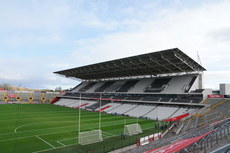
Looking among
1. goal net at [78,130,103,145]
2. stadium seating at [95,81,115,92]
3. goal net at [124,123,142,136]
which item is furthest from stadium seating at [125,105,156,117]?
stadium seating at [95,81,115,92]

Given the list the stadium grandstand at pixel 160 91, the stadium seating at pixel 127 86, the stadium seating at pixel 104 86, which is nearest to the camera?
the stadium grandstand at pixel 160 91

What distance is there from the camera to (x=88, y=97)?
189 ft

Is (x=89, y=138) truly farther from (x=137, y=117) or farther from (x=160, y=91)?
(x=160, y=91)

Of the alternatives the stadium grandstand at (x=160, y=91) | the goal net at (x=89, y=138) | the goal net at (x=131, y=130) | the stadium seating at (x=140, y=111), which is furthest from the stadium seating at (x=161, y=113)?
the goal net at (x=89, y=138)

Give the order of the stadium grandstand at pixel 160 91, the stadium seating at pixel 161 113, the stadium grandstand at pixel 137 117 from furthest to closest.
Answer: the stadium seating at pixel 161 113, the stadium grandstand at pixel 160 91, the stadium grandstand at pixel 137 117

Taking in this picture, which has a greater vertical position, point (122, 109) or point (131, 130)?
point (131, 130)

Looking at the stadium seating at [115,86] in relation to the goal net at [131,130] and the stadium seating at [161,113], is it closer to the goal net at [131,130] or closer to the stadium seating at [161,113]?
the stadium seating at [161,113]

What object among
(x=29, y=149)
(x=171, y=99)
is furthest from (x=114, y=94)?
(x=29, y=149)

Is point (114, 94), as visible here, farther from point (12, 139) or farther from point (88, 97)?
point (12, 139)

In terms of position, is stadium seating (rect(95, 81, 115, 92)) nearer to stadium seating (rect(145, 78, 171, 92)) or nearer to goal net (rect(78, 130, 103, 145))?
stadium seating (rect(145, 78, 171, 92))

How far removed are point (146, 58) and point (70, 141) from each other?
80.1 feet

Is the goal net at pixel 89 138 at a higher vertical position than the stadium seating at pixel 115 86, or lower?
lower

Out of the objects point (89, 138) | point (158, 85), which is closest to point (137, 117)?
point (89, 138)

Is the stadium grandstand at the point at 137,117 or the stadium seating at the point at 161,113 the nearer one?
the stadium grandstand at the point at 137,117
